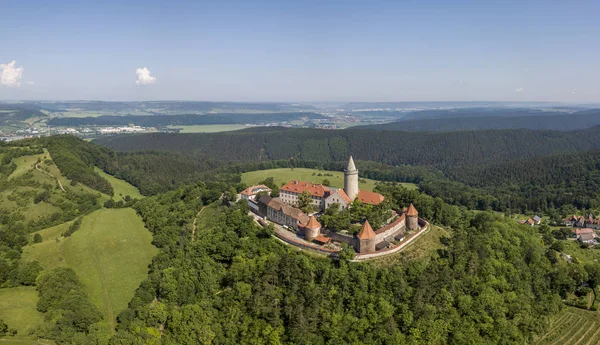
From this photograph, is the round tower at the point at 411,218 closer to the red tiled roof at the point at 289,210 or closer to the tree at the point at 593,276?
the red tiled roof at the point at 289,210

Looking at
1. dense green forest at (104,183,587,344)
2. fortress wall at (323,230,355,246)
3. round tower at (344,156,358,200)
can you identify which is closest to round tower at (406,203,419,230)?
dense green forest at (104,183,587,344)

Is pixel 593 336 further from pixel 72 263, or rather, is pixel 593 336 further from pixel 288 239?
pixel 72 263

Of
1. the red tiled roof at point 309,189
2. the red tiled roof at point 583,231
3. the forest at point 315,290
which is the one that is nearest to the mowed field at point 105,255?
the forest at point 315,290

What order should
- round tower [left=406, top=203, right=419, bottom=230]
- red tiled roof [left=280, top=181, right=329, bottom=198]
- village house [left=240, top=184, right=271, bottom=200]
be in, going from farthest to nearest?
village house [left=240, top=184, right=271, bottom=200], red tiled roof [left=280, top=181, right=329, bottom=198], round tower [left=406, top=203, right=419, bottom=230]

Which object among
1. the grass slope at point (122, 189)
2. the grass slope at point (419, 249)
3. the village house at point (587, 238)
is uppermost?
the grass slope at point (419, 249)

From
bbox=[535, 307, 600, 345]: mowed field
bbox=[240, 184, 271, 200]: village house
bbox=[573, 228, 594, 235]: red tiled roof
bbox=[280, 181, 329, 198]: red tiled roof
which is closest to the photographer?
bbox=[535, 307, 600, 345]: mowed field

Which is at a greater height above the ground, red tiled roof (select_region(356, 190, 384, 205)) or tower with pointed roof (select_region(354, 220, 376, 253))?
red tiled roof (select_region(356, 190, 384, 205))

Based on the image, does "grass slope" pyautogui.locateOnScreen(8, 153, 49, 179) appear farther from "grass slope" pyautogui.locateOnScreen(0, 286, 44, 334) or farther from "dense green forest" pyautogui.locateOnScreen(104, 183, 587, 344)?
"dense green forest" pyautogui.locateOnScreen(104, 183, 587, 344)

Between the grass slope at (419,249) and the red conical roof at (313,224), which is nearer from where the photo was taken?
the grass slope at (419,249)
